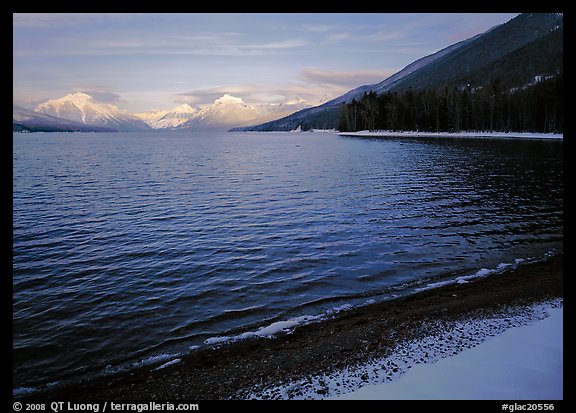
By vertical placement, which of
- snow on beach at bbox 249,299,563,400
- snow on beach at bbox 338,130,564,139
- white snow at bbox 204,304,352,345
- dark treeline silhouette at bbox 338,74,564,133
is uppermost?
dark treeline silhouette at bbox 338,74,564,133

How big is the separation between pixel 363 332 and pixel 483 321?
12.2 ft

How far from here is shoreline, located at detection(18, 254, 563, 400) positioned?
28.8ft

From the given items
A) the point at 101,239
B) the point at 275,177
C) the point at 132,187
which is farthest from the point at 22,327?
the point at 275,177

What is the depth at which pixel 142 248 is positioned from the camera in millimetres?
20375

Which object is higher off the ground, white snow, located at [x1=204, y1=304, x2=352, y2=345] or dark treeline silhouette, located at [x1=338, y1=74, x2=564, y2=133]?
dark treeline silhouette, located at [x1=338, y1=74, x2=564, y2=133]

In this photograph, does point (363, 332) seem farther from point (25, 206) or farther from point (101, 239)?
point (25, 206)

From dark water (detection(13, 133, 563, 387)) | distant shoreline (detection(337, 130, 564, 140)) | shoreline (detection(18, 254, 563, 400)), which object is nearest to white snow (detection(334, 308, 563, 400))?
shoreline (detection(18, 254, 563, 400))

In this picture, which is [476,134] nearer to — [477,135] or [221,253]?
[477,135]

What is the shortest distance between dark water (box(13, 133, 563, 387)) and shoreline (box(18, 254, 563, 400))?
34.4 inches

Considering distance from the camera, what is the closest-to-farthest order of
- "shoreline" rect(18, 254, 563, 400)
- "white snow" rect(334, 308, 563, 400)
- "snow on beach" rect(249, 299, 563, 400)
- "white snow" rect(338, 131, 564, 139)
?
"white snow" rect(334, 308, 563, 400) → "snow on beach" rect(249, 299, 563, 400) → "shoreline" rect(18, 254, 563, 400) → "white snow" rect(338, 131, 564, 139)

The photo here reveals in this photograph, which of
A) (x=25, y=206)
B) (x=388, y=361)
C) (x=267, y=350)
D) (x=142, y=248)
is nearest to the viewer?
(x=388, y=361)

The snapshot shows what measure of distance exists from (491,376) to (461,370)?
59 cm

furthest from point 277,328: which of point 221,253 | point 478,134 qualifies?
point 478,134

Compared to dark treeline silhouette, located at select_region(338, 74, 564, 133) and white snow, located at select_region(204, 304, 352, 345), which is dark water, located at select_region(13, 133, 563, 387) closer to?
white snow, located at select_region(204, 304, 352, 345)
